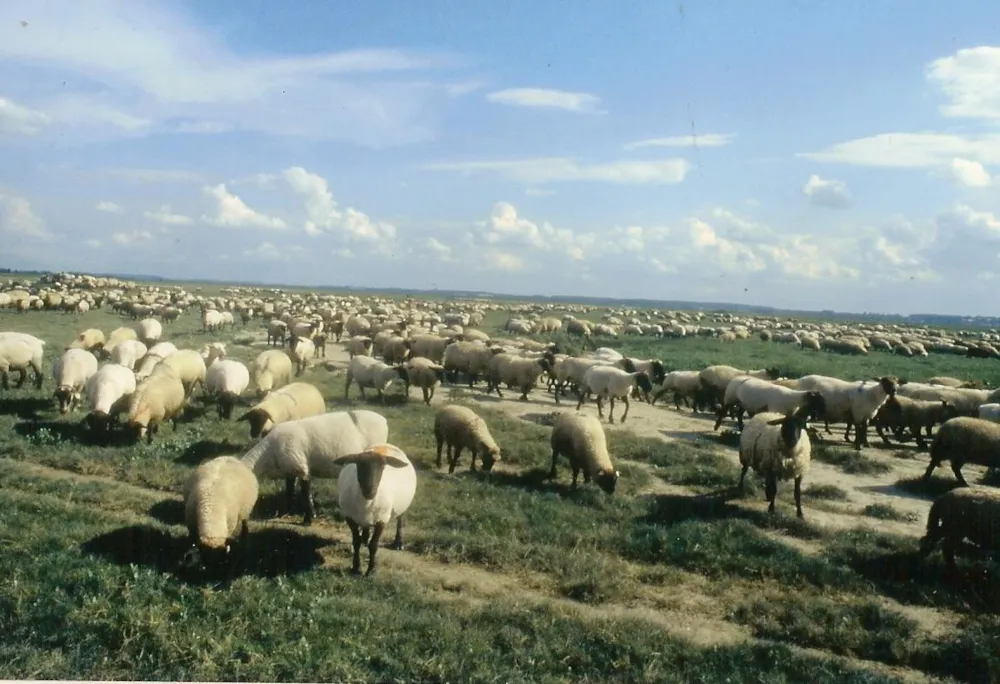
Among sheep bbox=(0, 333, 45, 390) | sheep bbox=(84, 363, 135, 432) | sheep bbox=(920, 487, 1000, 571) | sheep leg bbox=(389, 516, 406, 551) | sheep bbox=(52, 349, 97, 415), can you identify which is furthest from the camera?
sheep bbox=(0, 333, 45, 390)

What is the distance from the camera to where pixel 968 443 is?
45.1ft

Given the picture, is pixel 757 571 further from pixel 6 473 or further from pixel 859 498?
pixel 6 473

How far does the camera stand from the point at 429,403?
21047 mm

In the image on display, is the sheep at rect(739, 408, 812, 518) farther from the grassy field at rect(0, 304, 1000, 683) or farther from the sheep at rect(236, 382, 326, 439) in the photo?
the sheep at rect(236, 382, 326, 439)

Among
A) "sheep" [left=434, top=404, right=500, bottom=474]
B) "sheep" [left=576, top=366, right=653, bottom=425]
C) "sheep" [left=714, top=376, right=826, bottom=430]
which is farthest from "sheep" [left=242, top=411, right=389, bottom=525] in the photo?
"sheep" [left=714, top=376, right=826, bottom=430]

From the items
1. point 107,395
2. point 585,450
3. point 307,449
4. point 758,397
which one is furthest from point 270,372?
point 758,397

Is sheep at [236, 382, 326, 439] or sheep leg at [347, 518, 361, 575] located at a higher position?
sheep at [236, 382, 326, 439]

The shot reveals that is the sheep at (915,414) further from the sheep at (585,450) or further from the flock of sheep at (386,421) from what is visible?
the sheep at (585,450)

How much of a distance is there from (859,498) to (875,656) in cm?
712

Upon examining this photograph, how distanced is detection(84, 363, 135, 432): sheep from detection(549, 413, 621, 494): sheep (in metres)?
10.0

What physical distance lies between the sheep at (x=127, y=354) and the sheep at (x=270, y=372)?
378 cm

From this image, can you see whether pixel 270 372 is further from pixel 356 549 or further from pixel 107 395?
pixel 356 549

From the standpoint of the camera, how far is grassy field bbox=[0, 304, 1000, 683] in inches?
250

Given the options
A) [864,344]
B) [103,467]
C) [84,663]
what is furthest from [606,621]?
[864,344]
